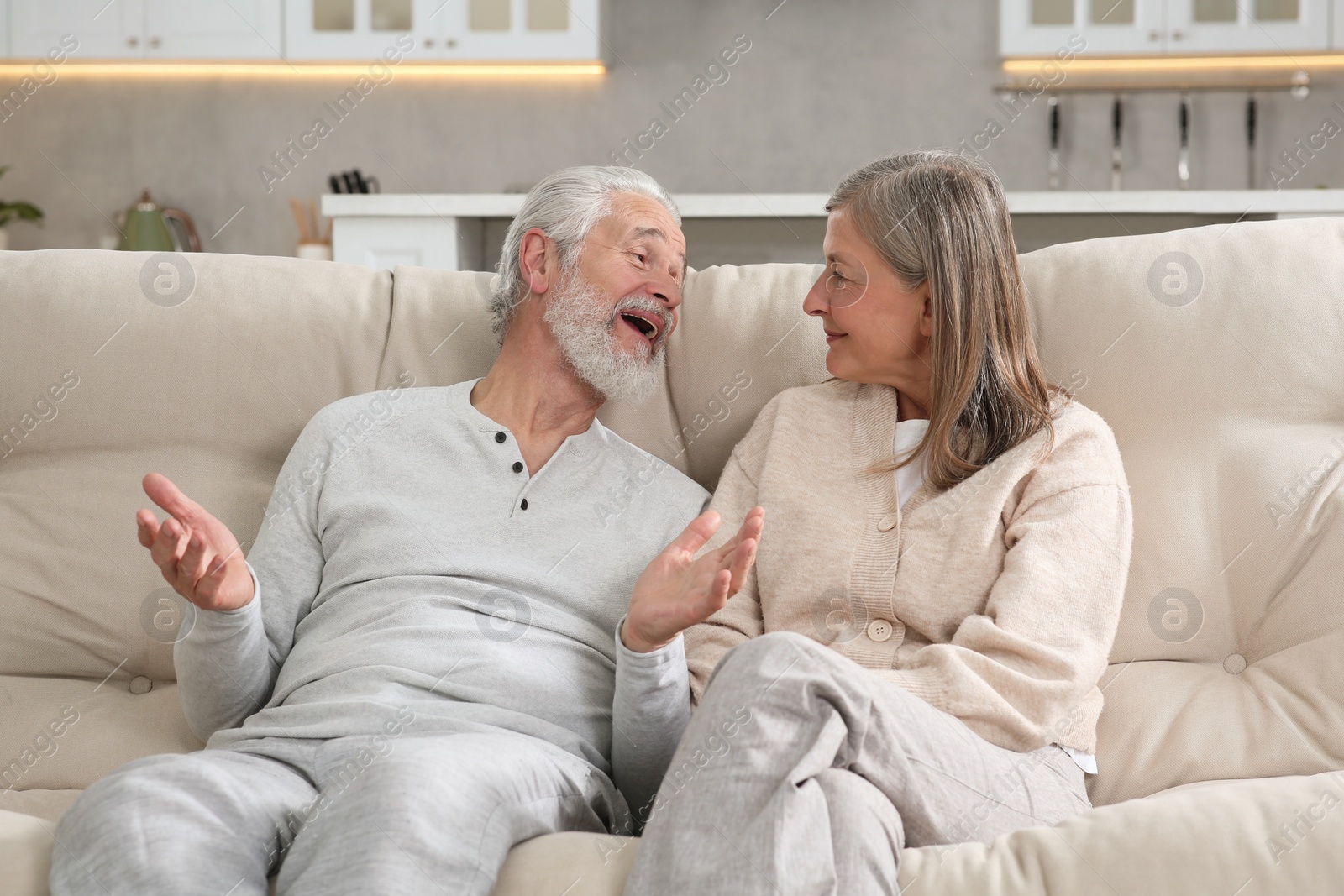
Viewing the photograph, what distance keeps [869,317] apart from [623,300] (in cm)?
36

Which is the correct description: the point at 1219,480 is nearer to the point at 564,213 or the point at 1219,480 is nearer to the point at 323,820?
the point at 564,213

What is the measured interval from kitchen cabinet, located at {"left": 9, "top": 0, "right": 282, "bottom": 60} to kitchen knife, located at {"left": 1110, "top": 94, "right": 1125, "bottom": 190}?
2.67m

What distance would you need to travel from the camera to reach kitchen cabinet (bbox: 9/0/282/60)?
3.57 m

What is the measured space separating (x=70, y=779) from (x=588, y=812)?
657mm

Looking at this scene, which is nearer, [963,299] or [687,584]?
[687,584]

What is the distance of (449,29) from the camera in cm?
351

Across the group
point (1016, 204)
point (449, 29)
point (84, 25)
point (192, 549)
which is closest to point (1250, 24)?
point (1016, 204)

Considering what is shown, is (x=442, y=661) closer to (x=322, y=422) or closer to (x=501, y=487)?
(x=501, y=487)

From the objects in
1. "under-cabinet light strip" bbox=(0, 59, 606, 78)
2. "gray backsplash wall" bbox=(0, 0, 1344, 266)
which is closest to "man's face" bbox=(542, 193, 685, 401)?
"gray backsplash wall" bbox=(0, 0, 1344, 266)

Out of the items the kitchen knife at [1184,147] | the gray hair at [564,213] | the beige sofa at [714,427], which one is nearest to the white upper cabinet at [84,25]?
the beige sofa at [714,427]

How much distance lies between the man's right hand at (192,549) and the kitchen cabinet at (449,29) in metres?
2.68

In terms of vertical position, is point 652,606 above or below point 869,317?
below

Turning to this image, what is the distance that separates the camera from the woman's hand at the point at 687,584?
3.53 feet

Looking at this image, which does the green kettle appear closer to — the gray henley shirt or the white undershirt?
the gray henley shirt
